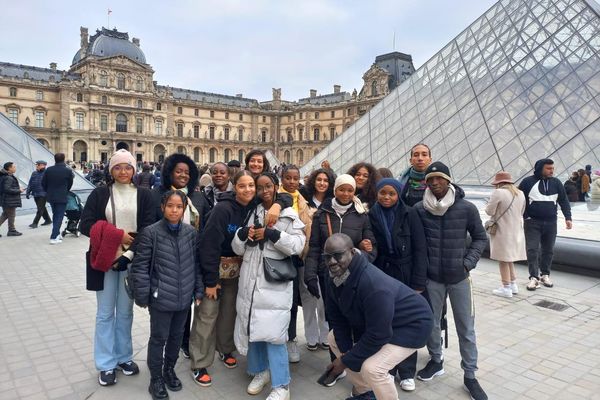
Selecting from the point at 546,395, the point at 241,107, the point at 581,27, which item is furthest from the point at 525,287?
the point at 241,107

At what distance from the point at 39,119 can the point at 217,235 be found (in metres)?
61.4

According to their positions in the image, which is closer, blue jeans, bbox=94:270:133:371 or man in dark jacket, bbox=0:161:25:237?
blue jeans, bbox=94:270:133:371

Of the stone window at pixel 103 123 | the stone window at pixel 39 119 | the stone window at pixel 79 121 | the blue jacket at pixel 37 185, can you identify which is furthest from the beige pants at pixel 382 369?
the stone window at pixel 39 119

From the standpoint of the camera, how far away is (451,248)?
310 centimetres

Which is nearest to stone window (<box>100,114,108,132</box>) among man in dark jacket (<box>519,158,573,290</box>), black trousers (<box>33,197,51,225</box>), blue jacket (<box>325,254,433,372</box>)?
black trousers (<box>33,197,51,225</box>)

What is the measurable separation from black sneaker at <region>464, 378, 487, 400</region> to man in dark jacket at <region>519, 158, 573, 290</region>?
10.2 feet

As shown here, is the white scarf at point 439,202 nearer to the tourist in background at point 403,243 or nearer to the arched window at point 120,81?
the tourist in background at point 403,243

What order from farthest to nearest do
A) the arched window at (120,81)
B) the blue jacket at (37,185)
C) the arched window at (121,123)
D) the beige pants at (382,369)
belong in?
the arched window at (121,123) < the arched window at (120,81) < the blue jacket at (37,185) < the beige pants at (382,369)

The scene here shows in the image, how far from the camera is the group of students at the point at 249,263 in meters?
2.84

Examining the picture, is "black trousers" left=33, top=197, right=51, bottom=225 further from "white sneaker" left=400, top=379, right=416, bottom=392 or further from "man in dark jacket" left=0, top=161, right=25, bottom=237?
"white sneaker" left=400, top=379, right=416, bottom=392

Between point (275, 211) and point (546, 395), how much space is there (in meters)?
2.35

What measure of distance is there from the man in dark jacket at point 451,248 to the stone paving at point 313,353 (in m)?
0.48

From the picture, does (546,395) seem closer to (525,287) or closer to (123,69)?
(525,287)

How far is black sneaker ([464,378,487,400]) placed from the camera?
288 cm
